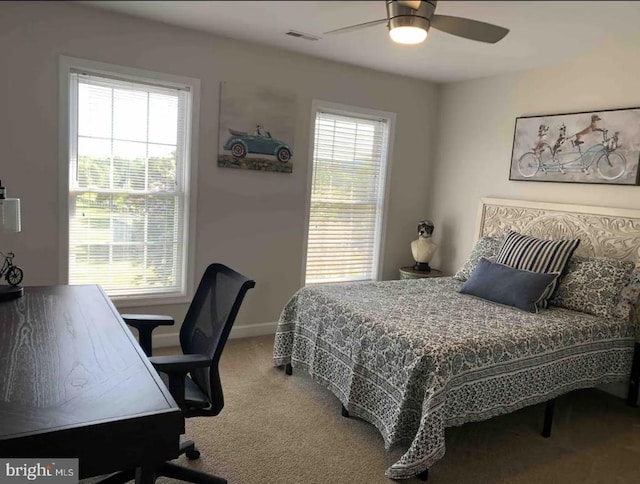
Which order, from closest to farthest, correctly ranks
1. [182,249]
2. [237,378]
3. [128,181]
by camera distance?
1. [237,378]
2. [128,181]
3. [182,249]

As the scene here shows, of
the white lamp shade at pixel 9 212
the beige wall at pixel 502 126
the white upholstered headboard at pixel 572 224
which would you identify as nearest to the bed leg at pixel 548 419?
the white upholstered headboard at pixel 572 224

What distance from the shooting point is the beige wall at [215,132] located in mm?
2936

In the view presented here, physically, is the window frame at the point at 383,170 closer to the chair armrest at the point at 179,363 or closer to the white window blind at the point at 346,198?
the white window blind at the point at 346,198

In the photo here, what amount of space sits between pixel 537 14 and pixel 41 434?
1.66 metres

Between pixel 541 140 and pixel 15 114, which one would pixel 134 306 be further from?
pixel 541 140

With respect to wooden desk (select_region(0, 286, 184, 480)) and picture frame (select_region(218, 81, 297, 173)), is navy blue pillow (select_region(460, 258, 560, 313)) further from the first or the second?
wooden desk (select_region(0, 286, 184, 480))

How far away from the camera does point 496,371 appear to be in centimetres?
229

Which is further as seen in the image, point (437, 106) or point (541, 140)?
point (437, 106)

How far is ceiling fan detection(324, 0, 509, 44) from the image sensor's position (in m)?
1.24

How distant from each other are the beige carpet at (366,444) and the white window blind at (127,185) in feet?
3.61

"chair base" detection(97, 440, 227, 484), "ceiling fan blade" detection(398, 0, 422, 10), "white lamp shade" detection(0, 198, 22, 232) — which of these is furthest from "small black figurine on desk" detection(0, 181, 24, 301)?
"ceiling fan blade" detection(398, 0, 422, 10)

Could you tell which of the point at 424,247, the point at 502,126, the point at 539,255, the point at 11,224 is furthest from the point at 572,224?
the point at 11,224

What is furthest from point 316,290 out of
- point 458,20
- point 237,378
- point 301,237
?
point 458,20

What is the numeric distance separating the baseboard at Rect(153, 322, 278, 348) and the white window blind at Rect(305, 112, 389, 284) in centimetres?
57
